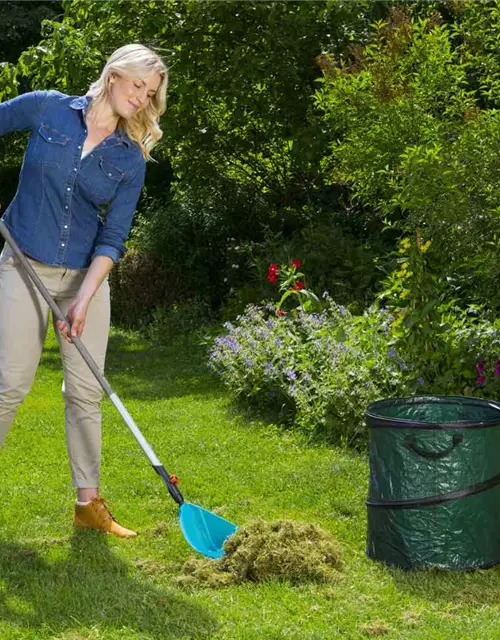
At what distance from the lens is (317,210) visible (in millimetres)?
10234

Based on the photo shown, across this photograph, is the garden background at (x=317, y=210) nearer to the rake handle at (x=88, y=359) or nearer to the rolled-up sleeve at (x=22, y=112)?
the rake handle at (x=88, y=359)

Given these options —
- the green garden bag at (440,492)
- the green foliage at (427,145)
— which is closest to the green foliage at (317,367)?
the green foliage at (427,145)

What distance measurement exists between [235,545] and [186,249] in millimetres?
7165

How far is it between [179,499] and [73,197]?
1209mm

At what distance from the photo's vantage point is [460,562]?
13.9 ft

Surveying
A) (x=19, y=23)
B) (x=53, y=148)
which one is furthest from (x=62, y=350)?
(x=19, y=23)

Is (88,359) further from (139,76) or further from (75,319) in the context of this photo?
(139,76)

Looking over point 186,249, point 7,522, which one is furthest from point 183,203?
point 7,522

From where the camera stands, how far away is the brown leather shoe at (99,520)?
15.4ft

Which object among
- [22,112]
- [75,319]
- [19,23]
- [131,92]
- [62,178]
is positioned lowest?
[75,319]

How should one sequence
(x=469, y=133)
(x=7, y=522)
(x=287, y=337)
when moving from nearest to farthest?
(x=7, y=522) < (x=469, y=133) < (x=287, y=337)

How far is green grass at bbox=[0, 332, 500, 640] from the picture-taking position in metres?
3.75

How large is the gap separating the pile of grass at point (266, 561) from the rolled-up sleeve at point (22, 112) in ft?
5.74

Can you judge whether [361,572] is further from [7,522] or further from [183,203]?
[183,203]
